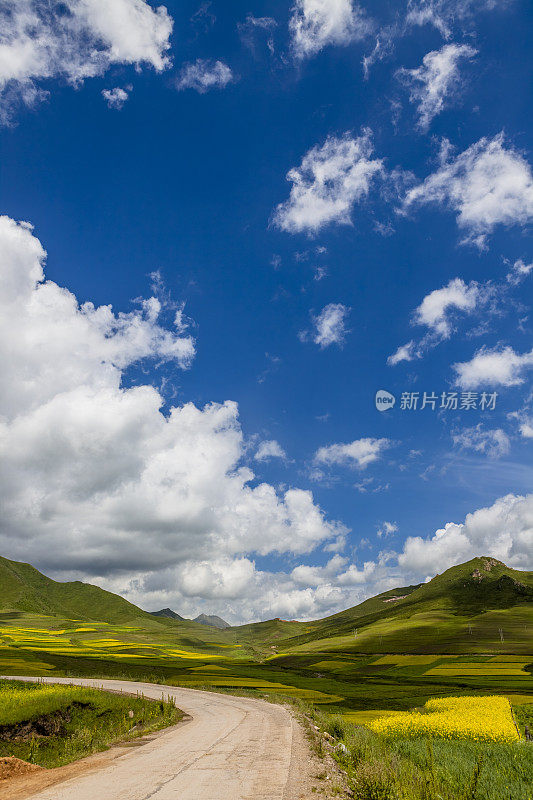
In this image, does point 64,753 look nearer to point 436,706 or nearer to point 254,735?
point 254,735

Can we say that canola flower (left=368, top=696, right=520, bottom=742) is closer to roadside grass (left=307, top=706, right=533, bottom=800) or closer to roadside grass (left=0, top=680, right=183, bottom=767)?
roadside grass (left=307, top=706, right=533, bottom=800)

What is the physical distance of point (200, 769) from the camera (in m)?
17.7

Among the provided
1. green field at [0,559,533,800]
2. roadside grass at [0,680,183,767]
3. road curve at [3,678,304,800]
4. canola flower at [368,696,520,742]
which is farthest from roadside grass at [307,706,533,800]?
roadside grass at [0,680,183,767]

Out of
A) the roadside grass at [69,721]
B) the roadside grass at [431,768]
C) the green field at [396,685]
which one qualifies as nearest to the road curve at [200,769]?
the roadside grass at [431,768]

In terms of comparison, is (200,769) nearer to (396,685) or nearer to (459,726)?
(459,726)

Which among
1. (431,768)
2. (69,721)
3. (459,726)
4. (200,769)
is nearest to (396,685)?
(459,726)

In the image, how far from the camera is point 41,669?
81500 mm

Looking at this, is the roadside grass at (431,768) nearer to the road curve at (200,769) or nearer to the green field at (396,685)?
the green field at (396,685)

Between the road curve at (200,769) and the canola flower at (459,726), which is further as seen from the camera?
the canola flower at (459,726)

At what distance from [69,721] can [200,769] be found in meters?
24.1

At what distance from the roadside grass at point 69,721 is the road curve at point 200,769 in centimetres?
483

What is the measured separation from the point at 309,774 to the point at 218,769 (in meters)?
3.78

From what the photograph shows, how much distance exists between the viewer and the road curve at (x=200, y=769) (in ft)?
46.8

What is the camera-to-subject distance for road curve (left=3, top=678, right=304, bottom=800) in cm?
1425
